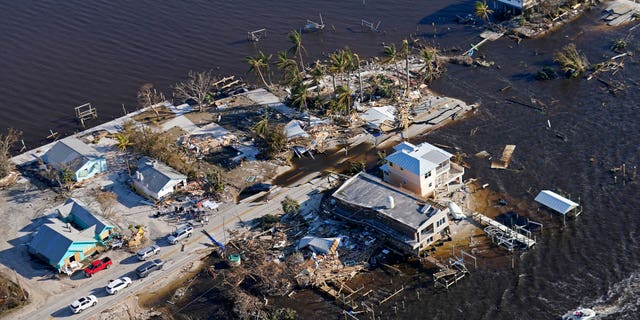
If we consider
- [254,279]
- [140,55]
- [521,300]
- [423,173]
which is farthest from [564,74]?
[140,55]

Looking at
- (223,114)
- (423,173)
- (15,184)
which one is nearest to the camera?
(423,173)

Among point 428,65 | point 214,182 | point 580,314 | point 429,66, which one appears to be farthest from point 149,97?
point 580,314

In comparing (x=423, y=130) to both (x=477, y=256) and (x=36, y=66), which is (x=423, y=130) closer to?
(x=477, y=256)

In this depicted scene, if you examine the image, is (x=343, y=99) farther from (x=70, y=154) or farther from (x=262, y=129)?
(x=70, y=154)

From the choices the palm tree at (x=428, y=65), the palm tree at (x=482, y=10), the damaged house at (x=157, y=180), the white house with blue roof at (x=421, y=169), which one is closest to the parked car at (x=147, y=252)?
the damaged house at (x=157, y=180)

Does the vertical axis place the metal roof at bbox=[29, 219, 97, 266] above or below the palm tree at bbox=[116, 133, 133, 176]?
below

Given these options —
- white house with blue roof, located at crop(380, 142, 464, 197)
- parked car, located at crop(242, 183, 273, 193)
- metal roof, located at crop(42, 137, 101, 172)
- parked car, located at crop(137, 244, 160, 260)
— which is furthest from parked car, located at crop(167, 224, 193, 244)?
white house with blue roof, located at crop(380, 142, 464, 197)

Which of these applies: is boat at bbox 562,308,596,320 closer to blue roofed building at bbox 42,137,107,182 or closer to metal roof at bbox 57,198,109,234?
metal roof at bbox 57,198,109,234
